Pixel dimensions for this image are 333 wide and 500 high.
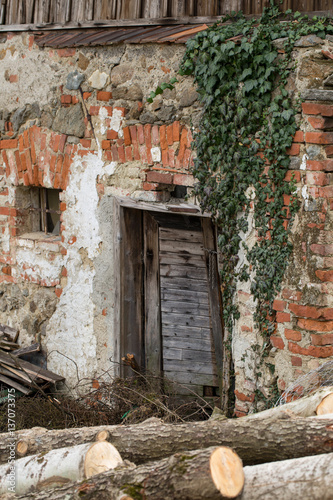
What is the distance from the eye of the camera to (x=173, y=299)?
211 inches

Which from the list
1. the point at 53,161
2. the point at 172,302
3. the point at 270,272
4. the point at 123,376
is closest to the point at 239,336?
the point at 270,272

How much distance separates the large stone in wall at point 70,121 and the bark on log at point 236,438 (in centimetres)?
288

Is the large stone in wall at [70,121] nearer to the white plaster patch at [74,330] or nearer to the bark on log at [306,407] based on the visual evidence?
the white plaster patch at [74,330]

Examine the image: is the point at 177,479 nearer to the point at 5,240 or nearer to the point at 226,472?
the point at 226,472

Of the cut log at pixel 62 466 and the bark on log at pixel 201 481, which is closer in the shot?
the bark on log at pixel 201 481

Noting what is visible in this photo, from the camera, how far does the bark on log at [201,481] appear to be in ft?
8.18

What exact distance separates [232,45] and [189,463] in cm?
271

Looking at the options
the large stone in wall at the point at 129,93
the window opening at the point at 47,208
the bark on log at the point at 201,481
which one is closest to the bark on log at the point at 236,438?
the bark on log at the point at 201,481

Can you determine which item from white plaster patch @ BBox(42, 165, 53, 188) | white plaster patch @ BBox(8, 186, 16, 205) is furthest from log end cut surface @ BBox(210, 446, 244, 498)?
white plaster patch @ BBox(8, 186, 16, 205)

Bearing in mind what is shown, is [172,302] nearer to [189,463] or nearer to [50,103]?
[50,103]

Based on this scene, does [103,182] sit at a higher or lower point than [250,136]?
lower

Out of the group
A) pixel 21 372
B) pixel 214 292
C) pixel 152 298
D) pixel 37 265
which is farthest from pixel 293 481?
pixel 37 265

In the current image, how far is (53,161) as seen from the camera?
18.4 ft

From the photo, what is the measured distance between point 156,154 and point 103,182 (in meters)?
0.70
